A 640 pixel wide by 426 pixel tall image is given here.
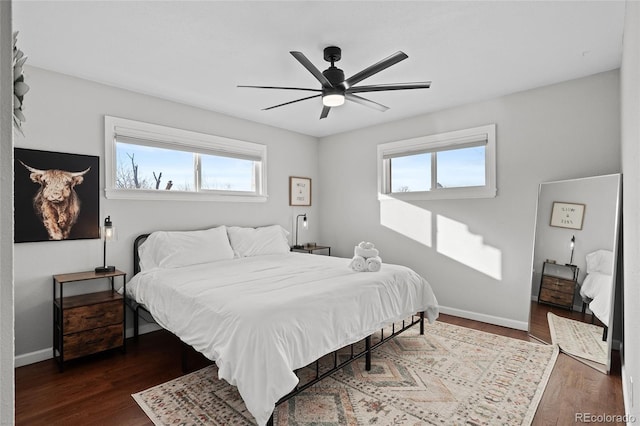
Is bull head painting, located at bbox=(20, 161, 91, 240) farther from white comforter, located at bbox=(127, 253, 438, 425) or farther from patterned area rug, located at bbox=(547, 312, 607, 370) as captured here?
patterned area rug, located at bbox=(547, 312, 607, 370)

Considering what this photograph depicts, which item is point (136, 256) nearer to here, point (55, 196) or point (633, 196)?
point (55, 196)

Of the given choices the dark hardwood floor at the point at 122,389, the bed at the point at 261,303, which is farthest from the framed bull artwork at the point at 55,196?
the dark hardwood floor at the point at 122,389

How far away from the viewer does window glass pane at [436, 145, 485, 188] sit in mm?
4176

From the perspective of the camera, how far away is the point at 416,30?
8.19 ft

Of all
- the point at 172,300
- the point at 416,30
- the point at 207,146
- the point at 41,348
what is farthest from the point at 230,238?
the point at 416,30

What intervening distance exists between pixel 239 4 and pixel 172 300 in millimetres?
2232

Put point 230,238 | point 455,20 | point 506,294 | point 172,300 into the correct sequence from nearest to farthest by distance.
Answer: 1. point 455,20
2. point 172,300
3. point 506,294
4. point 230,238

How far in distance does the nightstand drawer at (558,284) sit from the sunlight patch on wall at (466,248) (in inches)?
21.5

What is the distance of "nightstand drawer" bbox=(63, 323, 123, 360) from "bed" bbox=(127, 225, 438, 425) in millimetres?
335

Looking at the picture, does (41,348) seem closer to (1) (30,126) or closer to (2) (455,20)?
(1) (30,126)

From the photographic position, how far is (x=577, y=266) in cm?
312

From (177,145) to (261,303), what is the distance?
2.72m

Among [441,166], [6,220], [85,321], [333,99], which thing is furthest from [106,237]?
[441,166]

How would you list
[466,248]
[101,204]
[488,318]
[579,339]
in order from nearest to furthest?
1. [579,339]
2. [101,204]
3. [488,318]
4. [466,248]
